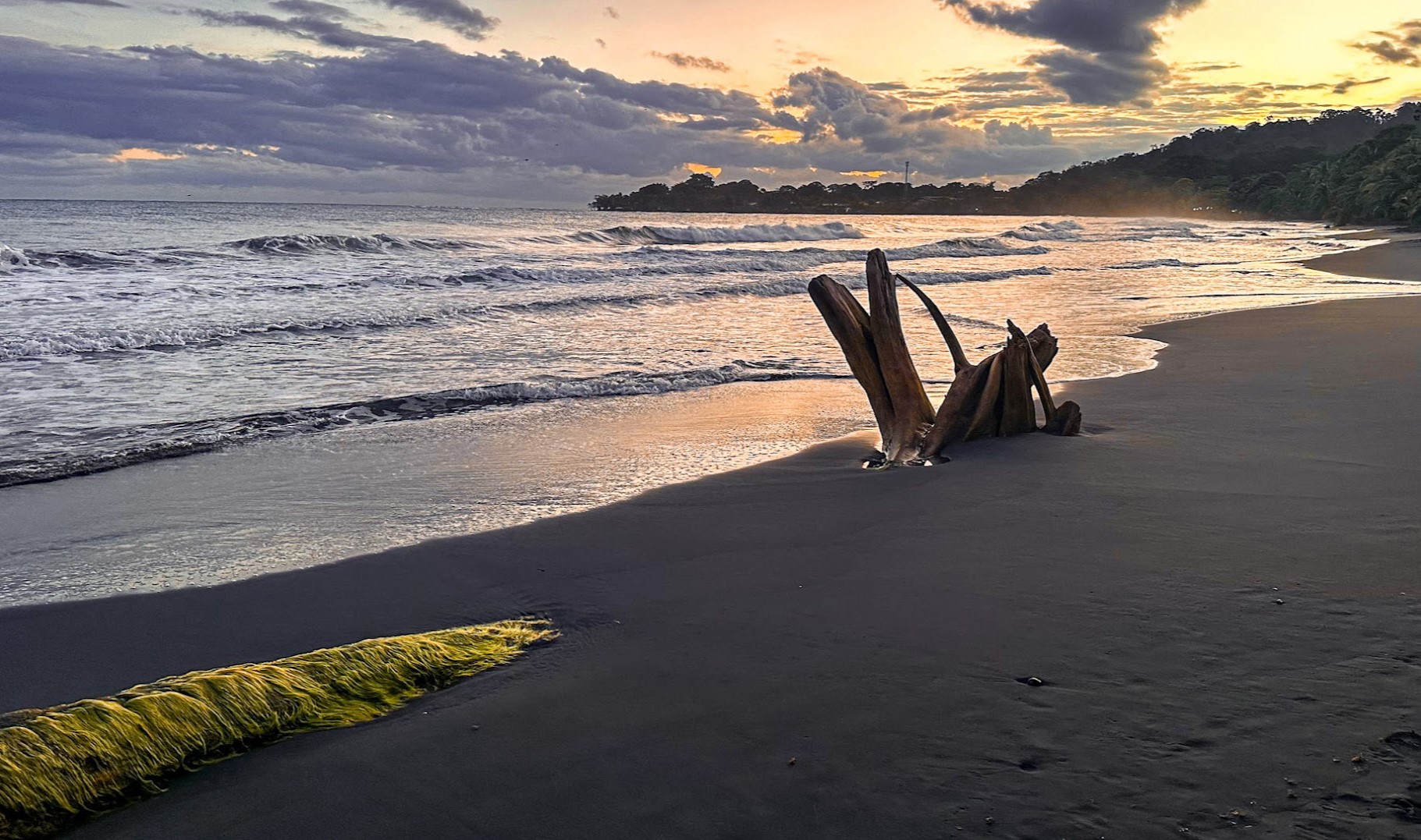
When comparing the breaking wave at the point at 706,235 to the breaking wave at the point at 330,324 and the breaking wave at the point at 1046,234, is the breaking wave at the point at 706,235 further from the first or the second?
the breaking wave at the point at 330,324

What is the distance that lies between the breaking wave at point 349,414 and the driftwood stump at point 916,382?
3079 mm

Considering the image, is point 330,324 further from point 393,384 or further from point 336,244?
point 336,244

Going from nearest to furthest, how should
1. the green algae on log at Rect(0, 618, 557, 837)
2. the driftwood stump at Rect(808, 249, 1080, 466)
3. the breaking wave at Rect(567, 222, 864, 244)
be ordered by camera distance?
the green algae on log at Rect(0, 618, 557, 837) < the driftwood stump at Rect(808, 249, 1080, 466) < the breaking wave at Rect(567, 222, 864, 244)

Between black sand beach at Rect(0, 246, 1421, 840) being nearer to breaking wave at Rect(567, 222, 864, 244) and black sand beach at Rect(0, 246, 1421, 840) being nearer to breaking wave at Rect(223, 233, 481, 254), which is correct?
breaking wave at Rect(223, 233, 481, 254)

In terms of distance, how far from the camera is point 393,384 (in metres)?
8.62

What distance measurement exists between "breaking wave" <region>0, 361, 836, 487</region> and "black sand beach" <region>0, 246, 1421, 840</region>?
2742 millimetres

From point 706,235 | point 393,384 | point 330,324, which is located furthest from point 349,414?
point 706,235

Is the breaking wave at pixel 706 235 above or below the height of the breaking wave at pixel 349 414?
above

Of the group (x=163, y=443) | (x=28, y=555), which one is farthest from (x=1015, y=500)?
(x=163, y=443)

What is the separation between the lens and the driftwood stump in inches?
223

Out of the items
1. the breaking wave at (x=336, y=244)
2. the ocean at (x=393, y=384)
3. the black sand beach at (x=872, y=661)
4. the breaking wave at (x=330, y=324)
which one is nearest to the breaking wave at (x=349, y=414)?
the ocean at (x=393, y=384)

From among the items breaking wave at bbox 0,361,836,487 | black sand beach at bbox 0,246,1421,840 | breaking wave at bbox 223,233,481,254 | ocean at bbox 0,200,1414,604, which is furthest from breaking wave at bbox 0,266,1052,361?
breaking wave at bbox 223,233,481,254

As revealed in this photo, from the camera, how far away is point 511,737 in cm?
247

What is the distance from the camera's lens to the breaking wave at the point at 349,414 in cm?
578
